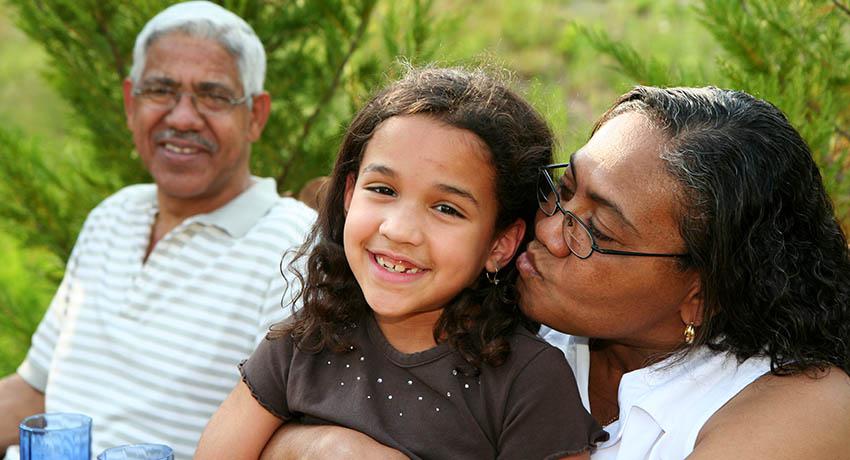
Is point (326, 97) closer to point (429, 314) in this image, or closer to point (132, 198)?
point (132, 198)

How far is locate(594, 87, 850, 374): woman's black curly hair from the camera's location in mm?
2070

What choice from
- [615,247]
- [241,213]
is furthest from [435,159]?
[241,213]

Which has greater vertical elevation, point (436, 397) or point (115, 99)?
point (115, 99)

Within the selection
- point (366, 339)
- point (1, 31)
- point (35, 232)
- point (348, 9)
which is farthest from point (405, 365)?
point (1, 31)

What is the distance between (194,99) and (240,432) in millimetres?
1265

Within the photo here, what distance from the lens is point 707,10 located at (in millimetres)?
3129

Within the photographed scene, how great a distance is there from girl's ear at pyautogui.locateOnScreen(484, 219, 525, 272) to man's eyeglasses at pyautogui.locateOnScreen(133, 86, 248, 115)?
1.29m

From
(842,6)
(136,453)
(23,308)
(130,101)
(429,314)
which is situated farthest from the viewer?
(23,308)

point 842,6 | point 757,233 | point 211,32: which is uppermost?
point 211,32

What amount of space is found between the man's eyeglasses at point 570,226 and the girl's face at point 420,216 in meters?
0.13

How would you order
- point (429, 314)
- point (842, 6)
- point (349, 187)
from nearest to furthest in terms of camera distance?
point (429, 314)
point (349, 187)
point (842, 6)

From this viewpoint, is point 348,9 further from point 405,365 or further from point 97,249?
point 405,365

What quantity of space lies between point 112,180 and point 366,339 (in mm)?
2478

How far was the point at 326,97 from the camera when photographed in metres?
4.23
